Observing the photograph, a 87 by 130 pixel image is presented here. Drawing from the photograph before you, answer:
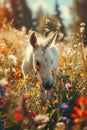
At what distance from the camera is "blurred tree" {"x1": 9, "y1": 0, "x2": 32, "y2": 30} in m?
56.7

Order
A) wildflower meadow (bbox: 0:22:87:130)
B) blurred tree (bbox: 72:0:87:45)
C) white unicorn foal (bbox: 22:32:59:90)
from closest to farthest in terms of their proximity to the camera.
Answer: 1. wildflower meadow (bbox: 0:22:87:130)
2. white unicorn foal (bbox: 22:32:59:90)
3. blurred tree (bbox: 72:0:87:45)

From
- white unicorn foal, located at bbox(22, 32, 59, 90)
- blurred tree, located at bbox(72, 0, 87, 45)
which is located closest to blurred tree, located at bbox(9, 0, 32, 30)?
blurred tree, located at bbox(72, 0, 87, 45)

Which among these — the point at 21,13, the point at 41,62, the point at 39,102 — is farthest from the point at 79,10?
the point at 39,102

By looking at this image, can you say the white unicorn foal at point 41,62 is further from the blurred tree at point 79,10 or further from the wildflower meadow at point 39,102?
the blurred tree at point 79,10

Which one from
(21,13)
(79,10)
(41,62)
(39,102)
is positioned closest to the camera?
(39,102)

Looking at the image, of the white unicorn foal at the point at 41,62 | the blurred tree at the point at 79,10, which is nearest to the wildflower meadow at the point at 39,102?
the white unicorn foal at the point at 41,62

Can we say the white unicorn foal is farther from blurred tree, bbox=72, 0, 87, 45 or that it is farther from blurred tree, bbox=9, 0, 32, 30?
blurred tree, bbox=9, 0, 32, 30

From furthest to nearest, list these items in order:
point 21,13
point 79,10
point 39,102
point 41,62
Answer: point 21,13 → point 79,10 → point 41,62 → point 39,102

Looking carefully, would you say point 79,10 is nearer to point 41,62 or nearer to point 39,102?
point 41,62

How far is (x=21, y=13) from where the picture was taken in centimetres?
5859

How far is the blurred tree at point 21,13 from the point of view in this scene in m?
56.7

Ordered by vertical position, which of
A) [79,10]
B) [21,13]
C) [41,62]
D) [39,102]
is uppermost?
[21,13]

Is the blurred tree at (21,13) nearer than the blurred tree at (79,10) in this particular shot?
No

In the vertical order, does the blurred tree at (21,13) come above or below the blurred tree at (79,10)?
above
